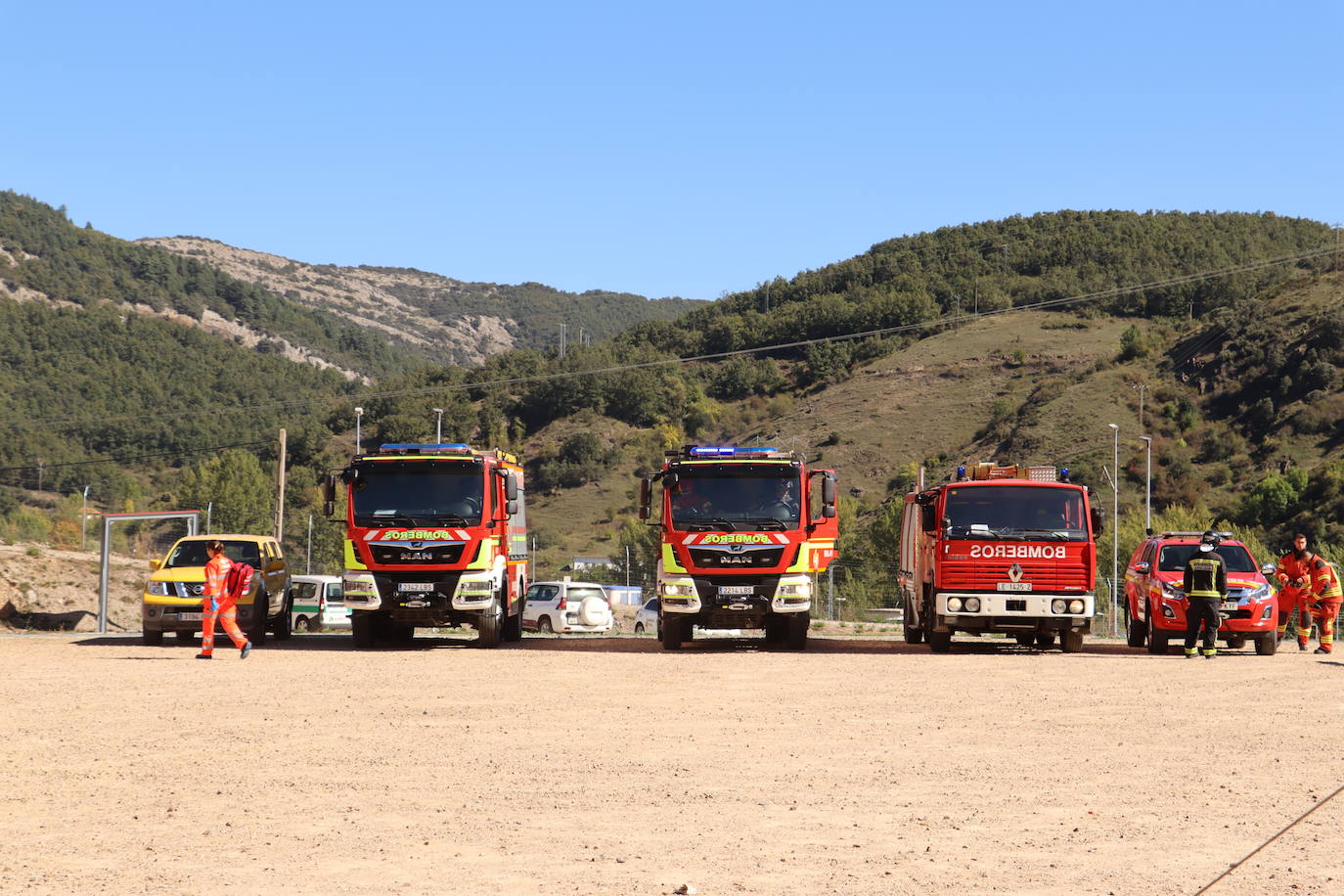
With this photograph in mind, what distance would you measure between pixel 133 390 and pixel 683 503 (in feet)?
424

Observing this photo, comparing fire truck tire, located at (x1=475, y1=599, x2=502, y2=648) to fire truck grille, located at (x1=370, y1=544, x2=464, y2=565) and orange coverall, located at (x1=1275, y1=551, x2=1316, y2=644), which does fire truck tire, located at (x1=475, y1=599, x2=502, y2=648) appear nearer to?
fire truck grille, located at (x1=370, y1=544, x2=464, y2=565)

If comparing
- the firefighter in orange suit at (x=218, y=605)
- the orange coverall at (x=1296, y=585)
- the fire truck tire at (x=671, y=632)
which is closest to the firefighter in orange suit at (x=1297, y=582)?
the orange coverall at (x=1296, y=585)

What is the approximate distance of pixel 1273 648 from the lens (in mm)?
26109

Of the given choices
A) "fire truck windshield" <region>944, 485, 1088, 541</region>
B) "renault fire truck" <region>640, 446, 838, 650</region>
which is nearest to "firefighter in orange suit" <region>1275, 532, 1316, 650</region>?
"fire truck windshield" <region>944, 485, 1088, 541</region>

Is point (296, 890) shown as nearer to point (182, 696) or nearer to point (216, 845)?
point (216, 845)

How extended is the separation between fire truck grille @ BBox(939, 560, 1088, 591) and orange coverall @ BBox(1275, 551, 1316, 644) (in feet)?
14.5

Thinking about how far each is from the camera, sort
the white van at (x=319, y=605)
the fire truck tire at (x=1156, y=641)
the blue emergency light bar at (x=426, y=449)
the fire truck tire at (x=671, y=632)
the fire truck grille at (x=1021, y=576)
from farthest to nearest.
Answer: the white van at (x=319, y=605)
the fire truck tire at (x=1156, y=641)
the fire truck tire at (x=671, y=632)
the blue emergency light bar at (x=426, y=449)
the fire truck grille at (x=1021, y=576)

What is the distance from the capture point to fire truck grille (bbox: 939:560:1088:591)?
2470 centimetres

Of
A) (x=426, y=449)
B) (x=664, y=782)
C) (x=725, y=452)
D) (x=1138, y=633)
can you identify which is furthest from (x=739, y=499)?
(x=664, y=782)

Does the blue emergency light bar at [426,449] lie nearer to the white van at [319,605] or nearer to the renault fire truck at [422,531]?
the renault fire truck at [422,531]

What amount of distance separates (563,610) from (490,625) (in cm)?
1562

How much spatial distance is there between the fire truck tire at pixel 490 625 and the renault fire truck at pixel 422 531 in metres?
0.11

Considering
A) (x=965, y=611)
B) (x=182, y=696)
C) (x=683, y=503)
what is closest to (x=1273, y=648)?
(x=965, y=611)

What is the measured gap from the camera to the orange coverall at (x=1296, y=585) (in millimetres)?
26875
